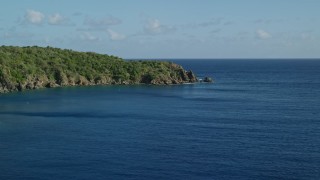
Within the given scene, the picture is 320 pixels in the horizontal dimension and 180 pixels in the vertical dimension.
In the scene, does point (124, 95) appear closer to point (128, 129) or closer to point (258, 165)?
point (128, 129)

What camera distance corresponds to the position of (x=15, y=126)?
333 feet

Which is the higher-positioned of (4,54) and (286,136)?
(4,54)

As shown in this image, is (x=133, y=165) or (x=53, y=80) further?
(x=53, y=80)

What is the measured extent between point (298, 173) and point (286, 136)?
23.1 metres

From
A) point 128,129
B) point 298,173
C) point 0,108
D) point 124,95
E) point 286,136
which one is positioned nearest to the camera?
point 298,173

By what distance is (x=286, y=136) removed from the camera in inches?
3526

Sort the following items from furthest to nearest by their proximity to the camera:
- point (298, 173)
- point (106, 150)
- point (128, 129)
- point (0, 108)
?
point (0, 108) → point (128, 129) → point (106, 150) → point (298, 173)

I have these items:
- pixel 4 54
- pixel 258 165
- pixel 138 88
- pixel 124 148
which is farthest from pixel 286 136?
pixel 4 54

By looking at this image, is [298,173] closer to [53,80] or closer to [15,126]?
[15,126]

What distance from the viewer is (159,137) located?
8988 centimetres

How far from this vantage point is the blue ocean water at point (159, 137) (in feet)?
226

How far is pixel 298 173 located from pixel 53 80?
13844 cm

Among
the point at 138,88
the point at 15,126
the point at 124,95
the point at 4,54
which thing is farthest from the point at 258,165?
the point at 4,54

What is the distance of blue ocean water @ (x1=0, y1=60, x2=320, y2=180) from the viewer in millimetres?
68812
